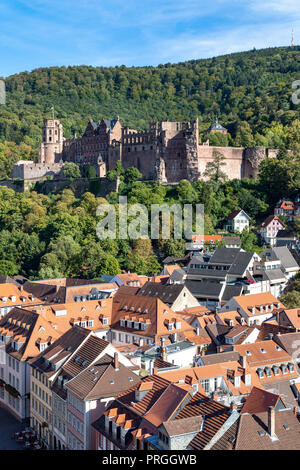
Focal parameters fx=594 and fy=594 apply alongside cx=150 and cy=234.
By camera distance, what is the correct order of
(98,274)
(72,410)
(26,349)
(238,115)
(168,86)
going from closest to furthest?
(72,410), (26,349), (98,274), (238,115), (168,86)

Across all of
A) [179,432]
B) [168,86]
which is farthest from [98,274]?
[168,86]

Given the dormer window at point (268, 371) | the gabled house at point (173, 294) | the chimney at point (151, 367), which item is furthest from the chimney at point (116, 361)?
the gabled house at point (173, 294)

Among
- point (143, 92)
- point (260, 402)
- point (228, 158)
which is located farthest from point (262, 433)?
point (143, 92)

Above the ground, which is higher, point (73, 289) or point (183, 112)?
point (183, 112)

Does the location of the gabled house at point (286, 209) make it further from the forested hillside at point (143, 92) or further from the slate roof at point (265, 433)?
the slate roof at point (265, 433)

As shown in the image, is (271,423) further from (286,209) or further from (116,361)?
(286,209)
